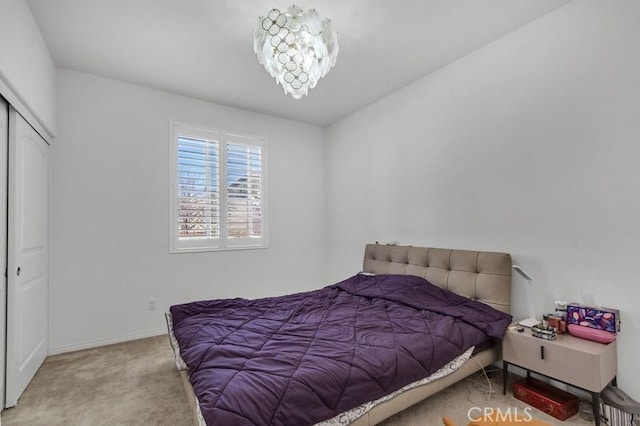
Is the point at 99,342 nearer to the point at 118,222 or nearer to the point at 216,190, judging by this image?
the point at 118,222

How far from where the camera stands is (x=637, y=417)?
1633mm

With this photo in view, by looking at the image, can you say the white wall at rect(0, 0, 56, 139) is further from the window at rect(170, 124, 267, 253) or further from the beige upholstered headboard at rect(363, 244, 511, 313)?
the beige upholstered headboard at rect(363, 244, 511, 313)

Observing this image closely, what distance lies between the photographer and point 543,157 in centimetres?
218

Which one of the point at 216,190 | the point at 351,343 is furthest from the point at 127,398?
the point at 216,190

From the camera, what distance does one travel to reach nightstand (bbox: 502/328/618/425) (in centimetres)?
163

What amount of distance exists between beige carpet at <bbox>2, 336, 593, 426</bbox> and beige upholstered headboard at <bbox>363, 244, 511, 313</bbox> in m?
0.62

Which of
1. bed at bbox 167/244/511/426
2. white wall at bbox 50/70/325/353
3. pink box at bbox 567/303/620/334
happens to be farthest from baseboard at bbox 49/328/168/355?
pink box at bbox 567/303/620/334

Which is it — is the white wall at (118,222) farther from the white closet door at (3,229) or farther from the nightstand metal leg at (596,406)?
the nightstand metal leg at (596,406)

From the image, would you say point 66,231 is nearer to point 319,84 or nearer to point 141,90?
point 141,90

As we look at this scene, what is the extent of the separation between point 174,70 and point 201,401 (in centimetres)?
282

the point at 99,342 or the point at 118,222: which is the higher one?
the point at 118,222

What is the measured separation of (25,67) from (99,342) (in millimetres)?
2403

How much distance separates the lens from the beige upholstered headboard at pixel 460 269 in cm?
226

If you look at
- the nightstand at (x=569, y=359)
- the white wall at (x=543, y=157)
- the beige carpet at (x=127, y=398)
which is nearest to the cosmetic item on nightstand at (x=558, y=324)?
the nightstand at (x=569, y=359)
